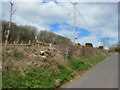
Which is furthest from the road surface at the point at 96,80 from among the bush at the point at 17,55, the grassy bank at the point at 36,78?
the bush at the point at 17,55

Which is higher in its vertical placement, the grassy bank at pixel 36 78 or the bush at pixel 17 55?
the bush at pixel 17 55

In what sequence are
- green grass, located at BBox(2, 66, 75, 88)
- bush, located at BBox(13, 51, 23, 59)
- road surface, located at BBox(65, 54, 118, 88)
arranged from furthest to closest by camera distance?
bush, located at BBox(13, 51, 23, 59) → road surface, located at BBox(65, 54, 118, 88) → green grass, located at BBox(2, 66, 75, 88)

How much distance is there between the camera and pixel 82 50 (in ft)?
91.4

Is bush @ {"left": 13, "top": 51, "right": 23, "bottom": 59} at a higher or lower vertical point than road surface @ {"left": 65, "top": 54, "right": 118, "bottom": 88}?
higher

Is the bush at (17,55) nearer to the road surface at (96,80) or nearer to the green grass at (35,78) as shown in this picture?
the green grass at (35,78)

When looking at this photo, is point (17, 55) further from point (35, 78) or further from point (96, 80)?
point (96, 80)

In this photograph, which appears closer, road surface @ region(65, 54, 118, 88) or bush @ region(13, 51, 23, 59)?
road surface @ region(65, 54, 118, 88)

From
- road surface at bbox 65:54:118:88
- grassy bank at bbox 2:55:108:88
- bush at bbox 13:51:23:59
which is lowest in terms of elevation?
road surface at bbox 65:54:118:88

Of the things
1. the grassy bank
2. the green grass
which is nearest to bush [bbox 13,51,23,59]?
the grassy bank

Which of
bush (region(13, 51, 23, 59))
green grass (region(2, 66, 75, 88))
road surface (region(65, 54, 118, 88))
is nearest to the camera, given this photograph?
green grass (region(2, 66, 75, 88))

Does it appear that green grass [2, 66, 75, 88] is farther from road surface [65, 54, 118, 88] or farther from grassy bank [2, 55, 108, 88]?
road surface [65, 54, 118, 88]

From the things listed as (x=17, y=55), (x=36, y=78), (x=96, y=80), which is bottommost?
(x=96, y=80)

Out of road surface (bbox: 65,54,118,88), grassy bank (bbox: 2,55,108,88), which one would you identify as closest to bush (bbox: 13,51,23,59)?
grassy bank (bbox: 2,55,108,88)

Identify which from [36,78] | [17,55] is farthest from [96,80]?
[17,55]
